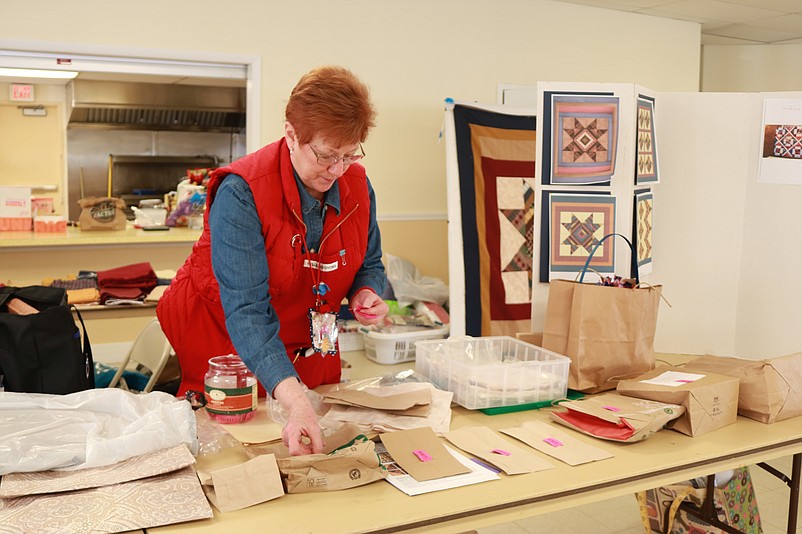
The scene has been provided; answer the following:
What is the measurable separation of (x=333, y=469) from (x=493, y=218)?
3533 millimetres

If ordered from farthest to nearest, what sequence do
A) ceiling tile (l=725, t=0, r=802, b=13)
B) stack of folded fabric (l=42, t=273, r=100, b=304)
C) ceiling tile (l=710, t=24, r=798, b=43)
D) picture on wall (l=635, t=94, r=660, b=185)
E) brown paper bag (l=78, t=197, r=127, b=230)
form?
ceiling tile (l=710, t=24, r=798, b=43) → ceiling tile (l=725, t=0, r=802, b=13) → brown paper bag (l=78, t=197, r=127, b=230) → stack of folded fabric (l=42, t=273, r=100, b=304) → picture on wall (l=635, t=94, r=660, b=185)

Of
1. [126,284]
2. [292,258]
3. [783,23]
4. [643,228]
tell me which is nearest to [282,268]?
[292,258]

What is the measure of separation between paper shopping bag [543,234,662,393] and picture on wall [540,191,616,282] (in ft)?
1.31

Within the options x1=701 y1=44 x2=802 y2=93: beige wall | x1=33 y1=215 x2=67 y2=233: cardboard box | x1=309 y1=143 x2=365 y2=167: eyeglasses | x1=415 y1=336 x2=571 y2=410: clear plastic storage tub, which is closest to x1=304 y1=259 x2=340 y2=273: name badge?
x1=309 y1=143 x2=365 y2=167: eyeglasses

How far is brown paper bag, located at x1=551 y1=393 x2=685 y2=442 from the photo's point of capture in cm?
195

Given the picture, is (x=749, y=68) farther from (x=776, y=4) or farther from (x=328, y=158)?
(x=328, y=158)

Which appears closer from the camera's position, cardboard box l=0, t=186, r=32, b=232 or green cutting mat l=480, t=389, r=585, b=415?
green cutting mat l=480, t=389, r=585, b=415

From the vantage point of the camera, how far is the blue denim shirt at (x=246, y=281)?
5.91 feet

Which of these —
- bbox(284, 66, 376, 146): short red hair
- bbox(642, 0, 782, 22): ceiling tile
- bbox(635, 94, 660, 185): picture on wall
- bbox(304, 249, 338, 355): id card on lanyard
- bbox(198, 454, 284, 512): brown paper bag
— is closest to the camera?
bbox(198, 454, 284, 512): brown paper bag

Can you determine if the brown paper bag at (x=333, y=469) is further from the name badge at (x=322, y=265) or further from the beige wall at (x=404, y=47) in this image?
the beige wall at (x=404, y=47)

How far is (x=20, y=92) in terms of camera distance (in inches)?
280

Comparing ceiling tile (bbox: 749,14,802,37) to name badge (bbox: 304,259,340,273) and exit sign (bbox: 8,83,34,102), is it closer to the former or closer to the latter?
name badge (bbox: 304,259,340,273)

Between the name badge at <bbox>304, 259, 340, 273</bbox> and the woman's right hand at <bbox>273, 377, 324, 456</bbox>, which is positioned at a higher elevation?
the name badge at <bbox>304, 259, 340, 273</bbox>

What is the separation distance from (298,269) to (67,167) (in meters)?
6.30
